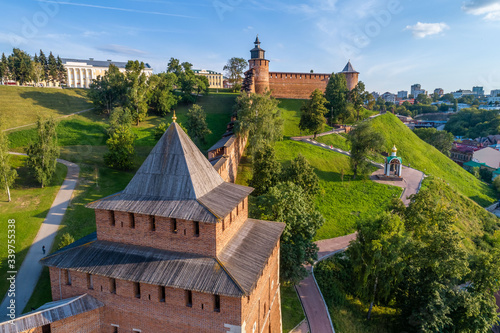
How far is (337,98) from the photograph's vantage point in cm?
6381

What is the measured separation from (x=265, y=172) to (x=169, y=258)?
19.7 meters

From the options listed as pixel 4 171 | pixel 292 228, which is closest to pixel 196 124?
pixel 4 171

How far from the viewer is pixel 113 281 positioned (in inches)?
547

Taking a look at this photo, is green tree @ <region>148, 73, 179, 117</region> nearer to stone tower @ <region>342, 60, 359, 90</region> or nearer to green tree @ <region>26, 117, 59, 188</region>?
green tree @ <region>26, 117, 59, 188</region>

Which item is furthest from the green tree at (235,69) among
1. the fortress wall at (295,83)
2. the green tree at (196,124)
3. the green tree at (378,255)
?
the green tree at (378,255)

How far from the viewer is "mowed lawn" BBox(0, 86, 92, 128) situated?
1929 inches

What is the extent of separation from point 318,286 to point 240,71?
73.6 m

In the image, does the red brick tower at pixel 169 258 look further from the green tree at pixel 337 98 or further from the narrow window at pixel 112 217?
the green tree at pixel 337 98

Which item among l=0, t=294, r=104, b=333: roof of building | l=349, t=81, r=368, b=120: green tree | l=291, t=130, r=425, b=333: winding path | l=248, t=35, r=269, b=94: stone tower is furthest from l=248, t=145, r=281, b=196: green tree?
l=349, t=81, r=368, b=120: green tree

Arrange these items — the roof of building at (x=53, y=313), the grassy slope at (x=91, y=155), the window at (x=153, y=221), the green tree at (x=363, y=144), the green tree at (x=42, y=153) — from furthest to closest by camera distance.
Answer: the green tree at (x=363, y=144) < the green tree at (x=42, y=153) < the grassy slope at (x=91, y=155) < the window at (x=153, y=221) < the roof of building at (x=53, y=313)

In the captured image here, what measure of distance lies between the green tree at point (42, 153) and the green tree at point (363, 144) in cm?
3743

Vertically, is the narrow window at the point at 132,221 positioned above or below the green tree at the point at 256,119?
below

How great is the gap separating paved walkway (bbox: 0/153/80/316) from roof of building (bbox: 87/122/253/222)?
11.3 meters

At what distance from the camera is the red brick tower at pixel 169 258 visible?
490 inches
